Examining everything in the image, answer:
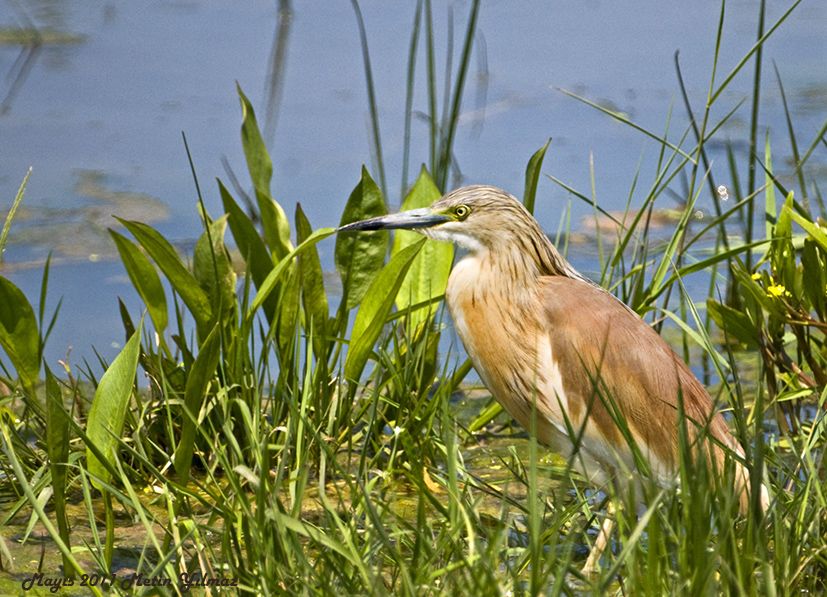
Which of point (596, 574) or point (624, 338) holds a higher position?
point (624, 338)

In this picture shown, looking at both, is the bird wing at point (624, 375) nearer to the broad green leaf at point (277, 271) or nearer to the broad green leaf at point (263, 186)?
the broad green leaf at point (277, 271)

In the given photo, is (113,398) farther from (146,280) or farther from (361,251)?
(361,251)

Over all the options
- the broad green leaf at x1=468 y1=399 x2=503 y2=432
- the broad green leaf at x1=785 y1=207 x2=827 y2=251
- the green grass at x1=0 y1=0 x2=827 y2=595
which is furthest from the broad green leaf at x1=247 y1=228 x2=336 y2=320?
the broad green leaf at x1=785 y1=207 x2=827 y2=251

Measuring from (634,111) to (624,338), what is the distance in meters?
3.79

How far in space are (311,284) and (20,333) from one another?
0.89 metres

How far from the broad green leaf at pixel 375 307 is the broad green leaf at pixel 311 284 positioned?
0.37 feet

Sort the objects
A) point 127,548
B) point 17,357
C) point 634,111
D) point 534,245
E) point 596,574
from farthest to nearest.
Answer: point 634,111, point 534,245, point 17,357, point 127,548, point 596,574

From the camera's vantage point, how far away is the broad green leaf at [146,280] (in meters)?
3.84

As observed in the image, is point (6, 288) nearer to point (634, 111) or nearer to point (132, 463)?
point (132, 463)

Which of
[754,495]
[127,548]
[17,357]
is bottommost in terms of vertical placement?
[127,548]

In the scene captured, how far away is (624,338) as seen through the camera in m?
3.83

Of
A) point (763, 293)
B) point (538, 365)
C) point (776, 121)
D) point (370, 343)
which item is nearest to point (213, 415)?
point (370, 343)

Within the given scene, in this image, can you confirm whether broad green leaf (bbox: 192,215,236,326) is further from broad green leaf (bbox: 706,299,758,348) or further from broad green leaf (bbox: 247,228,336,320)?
broad green leaf (bbox: 706,299,758,348)

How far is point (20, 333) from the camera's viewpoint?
3.71 m
